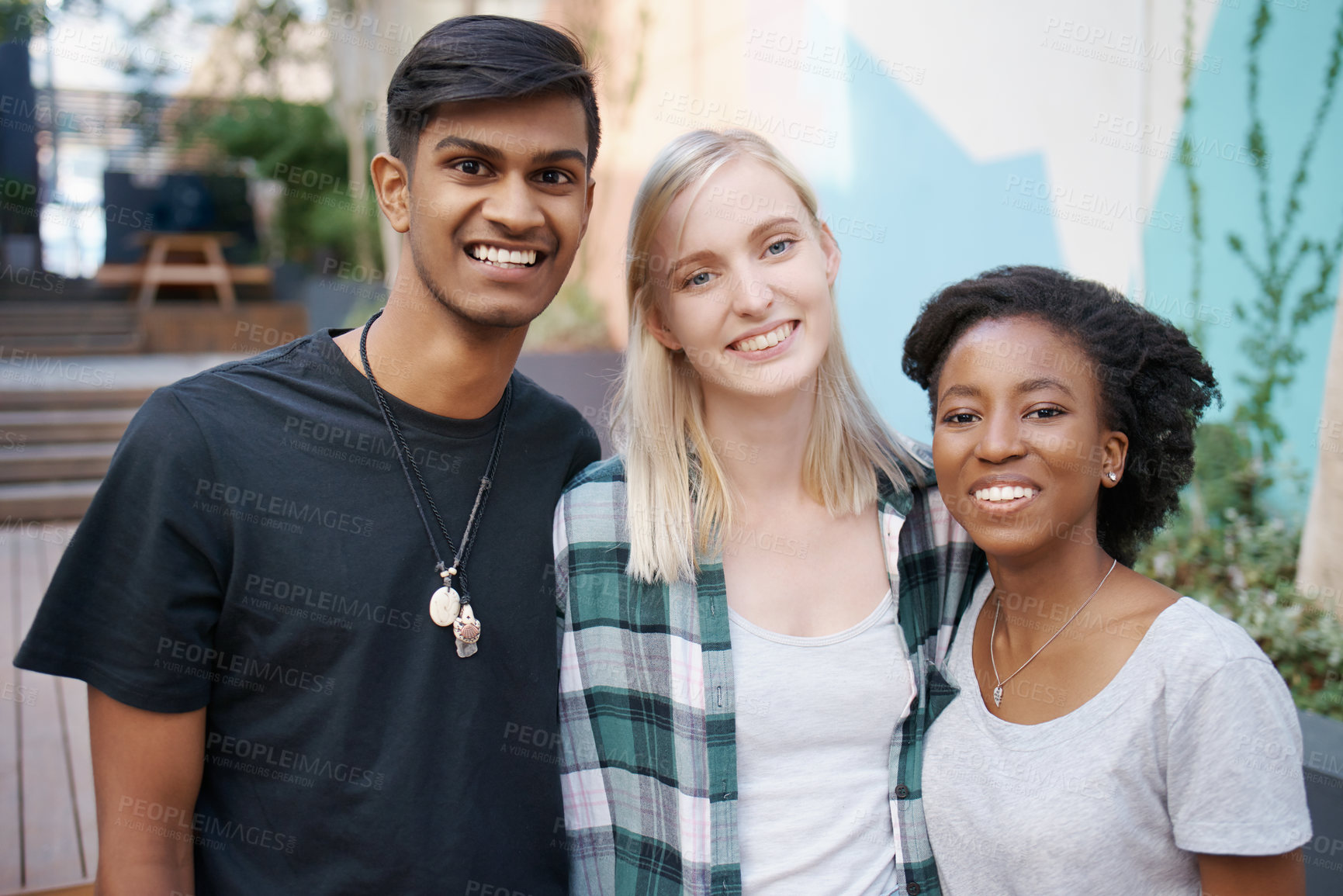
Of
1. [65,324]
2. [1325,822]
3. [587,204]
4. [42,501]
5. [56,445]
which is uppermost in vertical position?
[587,204]

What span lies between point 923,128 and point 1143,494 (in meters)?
3.42

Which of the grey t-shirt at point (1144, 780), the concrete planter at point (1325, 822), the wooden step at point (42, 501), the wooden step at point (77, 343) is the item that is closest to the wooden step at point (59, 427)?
the wooden step at point (42, 501)

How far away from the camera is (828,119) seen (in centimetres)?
534

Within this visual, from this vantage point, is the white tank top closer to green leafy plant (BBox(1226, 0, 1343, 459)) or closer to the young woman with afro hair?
the young woman with afro hair

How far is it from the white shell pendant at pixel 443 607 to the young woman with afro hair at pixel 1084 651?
885mm

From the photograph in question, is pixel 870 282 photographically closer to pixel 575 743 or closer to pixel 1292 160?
pixel 1292 160

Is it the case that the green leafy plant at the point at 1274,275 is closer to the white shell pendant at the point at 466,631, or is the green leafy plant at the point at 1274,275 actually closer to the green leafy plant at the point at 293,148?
the white shell pendant at the point at 466,631

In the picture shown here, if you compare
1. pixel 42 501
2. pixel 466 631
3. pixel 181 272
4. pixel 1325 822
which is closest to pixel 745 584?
pixel 466 631

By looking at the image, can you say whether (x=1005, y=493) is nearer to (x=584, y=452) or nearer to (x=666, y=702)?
(x=666, y=702)

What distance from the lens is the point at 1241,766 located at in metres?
1.35

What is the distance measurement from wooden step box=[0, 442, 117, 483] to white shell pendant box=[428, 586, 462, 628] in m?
6.18

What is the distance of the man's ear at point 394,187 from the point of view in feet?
6.16

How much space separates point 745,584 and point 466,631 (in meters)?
0.56

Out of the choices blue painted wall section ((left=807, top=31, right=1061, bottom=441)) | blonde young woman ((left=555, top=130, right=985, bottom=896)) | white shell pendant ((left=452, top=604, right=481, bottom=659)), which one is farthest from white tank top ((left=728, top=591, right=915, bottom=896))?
blue painted wall section ((left=807, top=31, right=1061, bottom=441))
